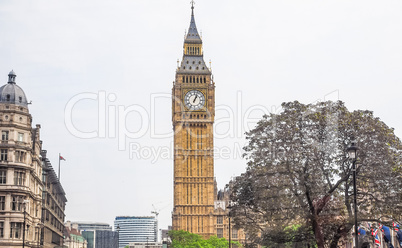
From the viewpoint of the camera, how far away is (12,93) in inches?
2687

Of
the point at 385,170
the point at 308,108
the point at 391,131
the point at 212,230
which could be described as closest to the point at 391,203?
the point at 385,170

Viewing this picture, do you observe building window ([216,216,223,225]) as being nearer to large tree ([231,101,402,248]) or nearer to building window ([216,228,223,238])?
building window ([216,228,223,238])

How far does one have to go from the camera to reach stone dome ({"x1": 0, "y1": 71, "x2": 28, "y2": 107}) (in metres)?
67.5

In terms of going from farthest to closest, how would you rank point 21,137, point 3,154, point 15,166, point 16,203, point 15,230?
point 21,137, point 15,166, point 3,154, point 16,203, point 15,230

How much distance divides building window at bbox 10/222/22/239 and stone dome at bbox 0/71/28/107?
13245mm

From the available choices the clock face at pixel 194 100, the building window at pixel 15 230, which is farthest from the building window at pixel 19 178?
the clock face at pixel 194 100

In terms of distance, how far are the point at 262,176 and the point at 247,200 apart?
3.42m

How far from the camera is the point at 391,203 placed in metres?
43.2

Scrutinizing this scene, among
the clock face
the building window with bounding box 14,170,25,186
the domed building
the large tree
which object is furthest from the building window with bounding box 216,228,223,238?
the large tree

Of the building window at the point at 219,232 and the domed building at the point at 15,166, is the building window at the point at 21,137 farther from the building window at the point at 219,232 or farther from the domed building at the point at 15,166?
the building window at the point at 219,232

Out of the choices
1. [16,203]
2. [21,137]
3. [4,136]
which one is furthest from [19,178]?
[4,136]

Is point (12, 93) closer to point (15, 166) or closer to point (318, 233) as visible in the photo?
point (15, 166)

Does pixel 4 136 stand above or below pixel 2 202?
above

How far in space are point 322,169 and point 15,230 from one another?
35907 mm
